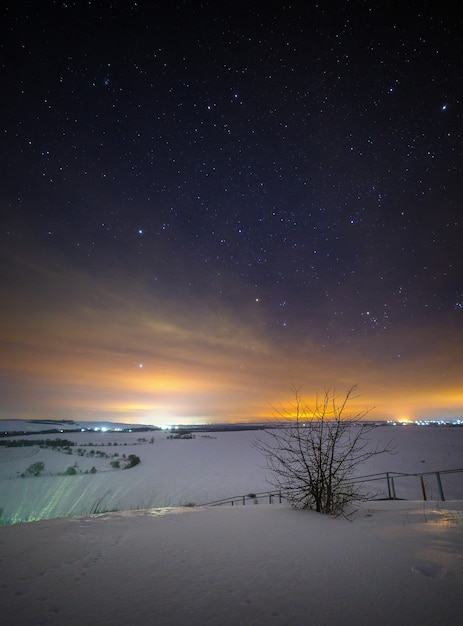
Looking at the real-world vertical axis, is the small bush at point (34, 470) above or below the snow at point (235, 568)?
below

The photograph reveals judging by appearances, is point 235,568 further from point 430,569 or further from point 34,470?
point 34,470

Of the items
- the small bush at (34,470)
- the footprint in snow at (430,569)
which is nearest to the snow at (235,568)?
the footprint in snow at (430,569)

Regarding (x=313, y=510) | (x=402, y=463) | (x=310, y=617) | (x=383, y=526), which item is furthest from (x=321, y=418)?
(x=402, y=463)

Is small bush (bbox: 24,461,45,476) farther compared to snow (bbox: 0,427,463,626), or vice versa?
small bush (bbox: 24,461,45,476)

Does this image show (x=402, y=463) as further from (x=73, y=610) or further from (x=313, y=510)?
(x=73, y=610)

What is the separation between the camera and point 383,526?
5016 mm

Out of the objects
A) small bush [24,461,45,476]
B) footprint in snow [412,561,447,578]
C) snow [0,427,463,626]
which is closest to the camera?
snow [0,427,463,626]

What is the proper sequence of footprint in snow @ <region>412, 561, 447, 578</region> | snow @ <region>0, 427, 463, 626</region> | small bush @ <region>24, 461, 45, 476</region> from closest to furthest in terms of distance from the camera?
snow @ <region>0, 427, 463, 626</region> < footprint in snow @ <region>412, 561, 447, 578</region> < small bush @ <region>24, 461, 45, 476</region>

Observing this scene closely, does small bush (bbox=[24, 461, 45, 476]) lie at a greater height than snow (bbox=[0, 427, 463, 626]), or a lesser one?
lesser

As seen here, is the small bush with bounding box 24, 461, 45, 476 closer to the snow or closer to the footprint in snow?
the snow

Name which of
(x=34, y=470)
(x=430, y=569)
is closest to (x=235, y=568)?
(x=430, y=569)

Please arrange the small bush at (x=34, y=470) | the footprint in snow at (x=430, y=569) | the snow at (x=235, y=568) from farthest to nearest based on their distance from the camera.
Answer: the small bush at (x=34, y=470) < the footprint in snow at (x=430, y=569) < the snow at (x=235, y=568)

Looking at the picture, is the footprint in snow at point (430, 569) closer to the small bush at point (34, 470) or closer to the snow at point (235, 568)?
the snow at point (235, 568)

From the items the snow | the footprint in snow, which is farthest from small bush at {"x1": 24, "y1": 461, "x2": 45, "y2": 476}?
the footprint in snow
